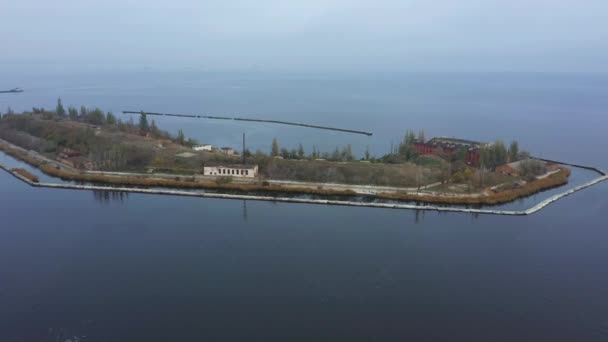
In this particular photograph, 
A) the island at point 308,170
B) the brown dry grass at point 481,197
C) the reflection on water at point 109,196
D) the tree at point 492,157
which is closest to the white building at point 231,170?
the island at point 308,170

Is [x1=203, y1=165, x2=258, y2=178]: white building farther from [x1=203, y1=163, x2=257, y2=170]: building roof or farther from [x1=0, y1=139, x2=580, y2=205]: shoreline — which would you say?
[x1=0, y1=139, x2=580, y2=205]: shoreline

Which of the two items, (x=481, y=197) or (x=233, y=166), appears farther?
(x=233, y=166)

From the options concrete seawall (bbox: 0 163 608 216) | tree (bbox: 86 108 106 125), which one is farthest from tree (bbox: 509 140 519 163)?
tree (bbox: 86 108 106 125)

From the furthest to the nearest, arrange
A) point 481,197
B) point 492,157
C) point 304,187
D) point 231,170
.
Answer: point 492,157
point 231,170
point 304,187
point 481,197

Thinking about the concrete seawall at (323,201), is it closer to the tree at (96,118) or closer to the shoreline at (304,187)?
the shoreline at (304,187)

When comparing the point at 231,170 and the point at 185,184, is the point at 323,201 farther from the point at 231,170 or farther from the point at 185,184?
the point at 185,184

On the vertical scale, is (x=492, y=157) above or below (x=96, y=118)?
below

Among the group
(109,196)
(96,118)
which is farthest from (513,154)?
(96,118)

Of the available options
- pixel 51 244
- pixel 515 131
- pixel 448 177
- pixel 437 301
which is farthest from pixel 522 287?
pixel 515 131
